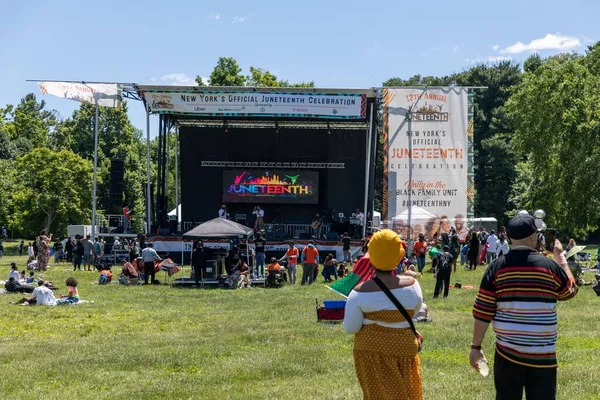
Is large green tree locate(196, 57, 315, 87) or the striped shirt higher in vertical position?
large green tree locate(196, 57, 315, 87)

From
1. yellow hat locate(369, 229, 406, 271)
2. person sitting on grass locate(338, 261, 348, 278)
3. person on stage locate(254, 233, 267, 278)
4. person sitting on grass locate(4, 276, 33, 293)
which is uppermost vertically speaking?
yellow hat locate(369, 229, 406, 271)

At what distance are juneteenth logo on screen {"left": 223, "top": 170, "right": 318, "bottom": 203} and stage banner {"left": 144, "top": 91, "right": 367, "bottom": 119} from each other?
15.4 feet

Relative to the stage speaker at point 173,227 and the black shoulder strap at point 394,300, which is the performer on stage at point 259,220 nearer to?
the stage speaker at point 173,227

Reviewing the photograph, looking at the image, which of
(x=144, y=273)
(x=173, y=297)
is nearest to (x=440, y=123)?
(x=144, y=273)

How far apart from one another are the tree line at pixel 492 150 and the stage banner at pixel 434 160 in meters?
4.48

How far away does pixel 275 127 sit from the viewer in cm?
3444

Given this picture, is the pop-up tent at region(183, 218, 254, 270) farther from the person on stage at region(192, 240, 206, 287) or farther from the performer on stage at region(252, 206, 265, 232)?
the performer on stage at region(252, 206, 265, 232)

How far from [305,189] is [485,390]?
1032 inches

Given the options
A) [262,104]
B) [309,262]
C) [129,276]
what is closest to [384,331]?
[309,262]

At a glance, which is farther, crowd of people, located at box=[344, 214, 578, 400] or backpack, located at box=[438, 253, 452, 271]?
backpack, located at box=[438, 253, 452, 271]

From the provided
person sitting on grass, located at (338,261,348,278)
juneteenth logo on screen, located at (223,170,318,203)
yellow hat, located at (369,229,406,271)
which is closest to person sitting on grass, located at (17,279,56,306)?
person sitting on grass, located at (338,261,348,278)

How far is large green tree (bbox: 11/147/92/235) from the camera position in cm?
5297

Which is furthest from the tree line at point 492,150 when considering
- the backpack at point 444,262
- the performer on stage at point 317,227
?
the backpack at point 444,262

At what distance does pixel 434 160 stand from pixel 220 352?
22.2 metres
